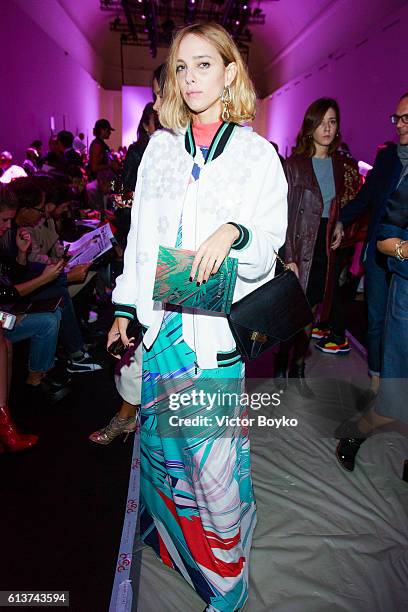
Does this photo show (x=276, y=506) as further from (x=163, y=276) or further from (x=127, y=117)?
(x=127, y=117)

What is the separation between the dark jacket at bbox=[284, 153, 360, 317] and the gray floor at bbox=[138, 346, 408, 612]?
975 mm

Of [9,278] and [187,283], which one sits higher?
[187,283]

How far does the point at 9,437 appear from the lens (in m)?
2.51

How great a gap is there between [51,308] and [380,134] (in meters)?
5.90

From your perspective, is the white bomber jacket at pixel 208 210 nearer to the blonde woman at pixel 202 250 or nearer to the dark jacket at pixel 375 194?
the blonde woman at pixel 202 250

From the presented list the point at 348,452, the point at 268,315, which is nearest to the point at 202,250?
the point at 268,315

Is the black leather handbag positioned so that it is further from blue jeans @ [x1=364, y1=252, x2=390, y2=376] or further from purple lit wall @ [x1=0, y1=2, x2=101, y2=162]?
purple lit wall @ [x1=0, y1=2, x2=101, y2=162]

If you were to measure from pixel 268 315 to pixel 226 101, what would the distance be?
616 millimetres

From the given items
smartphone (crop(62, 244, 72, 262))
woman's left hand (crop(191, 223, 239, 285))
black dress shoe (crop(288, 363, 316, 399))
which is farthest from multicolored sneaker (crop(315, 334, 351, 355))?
woman's left hand (crop(191, 223, 239, 285))

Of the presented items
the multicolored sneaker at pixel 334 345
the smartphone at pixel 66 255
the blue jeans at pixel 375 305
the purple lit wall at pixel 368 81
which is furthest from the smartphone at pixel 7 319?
the purple lit wall at pixel 368 81

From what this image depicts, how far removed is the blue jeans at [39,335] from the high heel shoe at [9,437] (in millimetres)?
578

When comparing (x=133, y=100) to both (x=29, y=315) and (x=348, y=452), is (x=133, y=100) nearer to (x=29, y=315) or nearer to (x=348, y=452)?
(x=29, y=315)

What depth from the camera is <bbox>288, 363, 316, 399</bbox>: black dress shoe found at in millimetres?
3197

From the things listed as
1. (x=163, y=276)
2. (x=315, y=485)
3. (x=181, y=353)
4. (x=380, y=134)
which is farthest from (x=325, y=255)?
(x=380, y=134)
